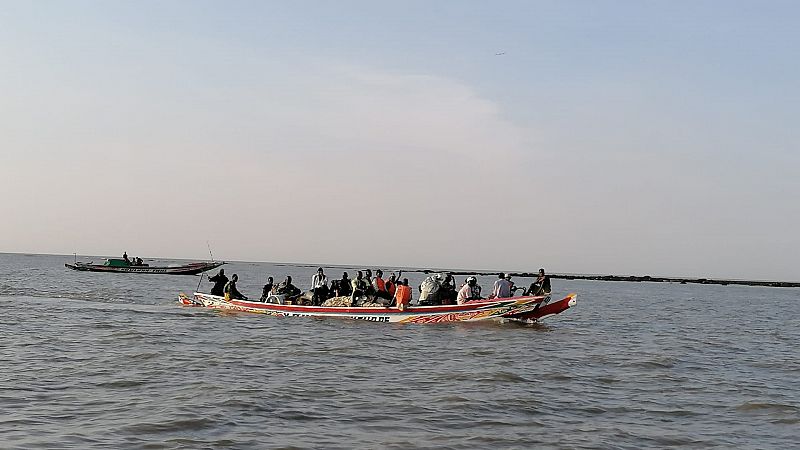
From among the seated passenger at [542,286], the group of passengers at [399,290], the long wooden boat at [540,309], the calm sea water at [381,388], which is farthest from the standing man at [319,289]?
the seated passenger at [542,286]

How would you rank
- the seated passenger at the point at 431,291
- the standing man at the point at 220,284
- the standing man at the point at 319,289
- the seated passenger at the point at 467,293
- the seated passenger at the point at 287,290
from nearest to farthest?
the seated passenger at the point at 467,293, the seated passenger at the point at 431,291, the standing man at the point at 319,289, the seated passenger at the point at 287,290, the standing man at the point at 220,284

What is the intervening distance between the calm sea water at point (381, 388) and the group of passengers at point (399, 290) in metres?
1.77

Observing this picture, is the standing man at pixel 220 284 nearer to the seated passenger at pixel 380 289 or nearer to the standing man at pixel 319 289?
the standing man at pixel 319 289

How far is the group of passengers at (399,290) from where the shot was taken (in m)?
25.9

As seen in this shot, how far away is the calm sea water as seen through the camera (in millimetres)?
9711

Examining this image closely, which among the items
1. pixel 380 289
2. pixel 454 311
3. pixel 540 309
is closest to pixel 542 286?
pixel 540 309

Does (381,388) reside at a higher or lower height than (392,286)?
lower

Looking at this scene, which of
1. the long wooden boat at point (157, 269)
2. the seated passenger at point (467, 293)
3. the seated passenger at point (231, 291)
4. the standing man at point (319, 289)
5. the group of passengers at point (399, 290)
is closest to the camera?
the seated passenger at point (467, 293)

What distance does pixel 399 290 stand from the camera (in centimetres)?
2595

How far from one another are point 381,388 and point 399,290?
12.8 m

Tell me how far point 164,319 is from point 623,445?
21977mm

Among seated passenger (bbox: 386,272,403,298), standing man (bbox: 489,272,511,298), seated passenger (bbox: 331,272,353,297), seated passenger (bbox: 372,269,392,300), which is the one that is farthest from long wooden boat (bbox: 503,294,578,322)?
seated passenger (bbox: 331,272,353,297)

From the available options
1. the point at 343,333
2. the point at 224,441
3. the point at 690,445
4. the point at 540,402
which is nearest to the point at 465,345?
the point at 343,333

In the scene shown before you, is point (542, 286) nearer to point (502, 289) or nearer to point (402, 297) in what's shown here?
point (502, 289)
